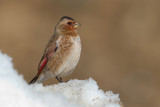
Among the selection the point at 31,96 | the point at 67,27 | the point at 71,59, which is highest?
the point at 67,27

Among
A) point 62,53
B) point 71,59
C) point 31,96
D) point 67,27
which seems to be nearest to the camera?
point 31,96

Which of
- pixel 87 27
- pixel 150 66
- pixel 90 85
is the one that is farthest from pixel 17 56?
pixel 90 85

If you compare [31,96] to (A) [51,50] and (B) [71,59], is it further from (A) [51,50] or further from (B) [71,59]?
(A) [51,50]

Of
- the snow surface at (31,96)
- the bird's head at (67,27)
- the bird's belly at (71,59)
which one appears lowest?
the snow surface at (31,96)

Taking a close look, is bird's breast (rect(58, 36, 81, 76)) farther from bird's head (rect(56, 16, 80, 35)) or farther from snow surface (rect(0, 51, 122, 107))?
snow surface (rect(0, 51, 122, 107))

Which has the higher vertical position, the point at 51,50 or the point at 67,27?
the point at 67,27

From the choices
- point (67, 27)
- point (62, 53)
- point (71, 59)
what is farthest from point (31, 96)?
point (67, 27)

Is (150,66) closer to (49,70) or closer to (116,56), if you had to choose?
(116,56)

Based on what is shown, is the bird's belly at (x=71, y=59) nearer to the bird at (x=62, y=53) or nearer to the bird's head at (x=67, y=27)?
the bird at (x=62, y=53)

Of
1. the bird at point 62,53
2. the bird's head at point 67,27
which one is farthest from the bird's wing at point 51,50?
the bird's head at point 67,27
